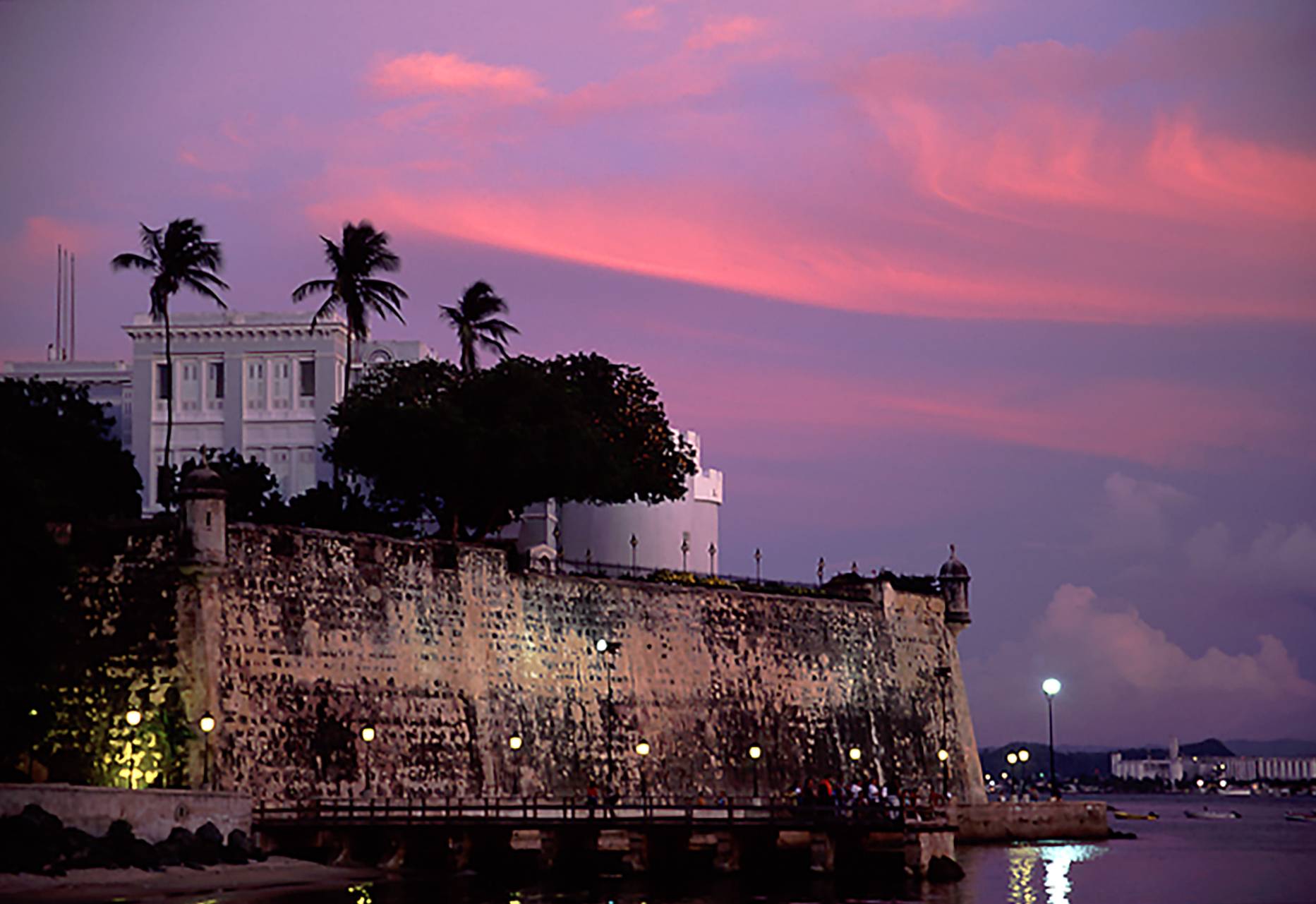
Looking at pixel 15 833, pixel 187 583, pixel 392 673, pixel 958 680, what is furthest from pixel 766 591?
pixel 15 833

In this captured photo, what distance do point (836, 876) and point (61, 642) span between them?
19.8m

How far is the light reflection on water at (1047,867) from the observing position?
153ft

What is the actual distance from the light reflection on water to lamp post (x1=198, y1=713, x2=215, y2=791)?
756 inches

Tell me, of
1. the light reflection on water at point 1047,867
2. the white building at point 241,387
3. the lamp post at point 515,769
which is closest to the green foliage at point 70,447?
the white building at point 241,387

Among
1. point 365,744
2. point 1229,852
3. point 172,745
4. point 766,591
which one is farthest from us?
point 1229,852

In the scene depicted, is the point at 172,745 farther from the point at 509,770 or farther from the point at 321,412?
the point at 321,412

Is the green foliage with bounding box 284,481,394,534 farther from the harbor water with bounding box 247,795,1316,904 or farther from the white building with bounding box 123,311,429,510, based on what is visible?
the harbor water with bounding box 247,795,1316,904

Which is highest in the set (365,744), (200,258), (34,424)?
(200,258)

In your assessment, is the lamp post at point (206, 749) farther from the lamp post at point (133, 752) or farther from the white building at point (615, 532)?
the white building at point (615, 532)

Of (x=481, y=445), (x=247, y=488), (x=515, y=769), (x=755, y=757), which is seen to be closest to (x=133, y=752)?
(x=515, y=769)

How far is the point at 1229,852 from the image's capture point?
242ft

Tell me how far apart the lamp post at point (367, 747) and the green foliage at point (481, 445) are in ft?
53.4

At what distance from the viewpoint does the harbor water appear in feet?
136

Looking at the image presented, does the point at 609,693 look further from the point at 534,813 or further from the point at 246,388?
the point at 246,388
